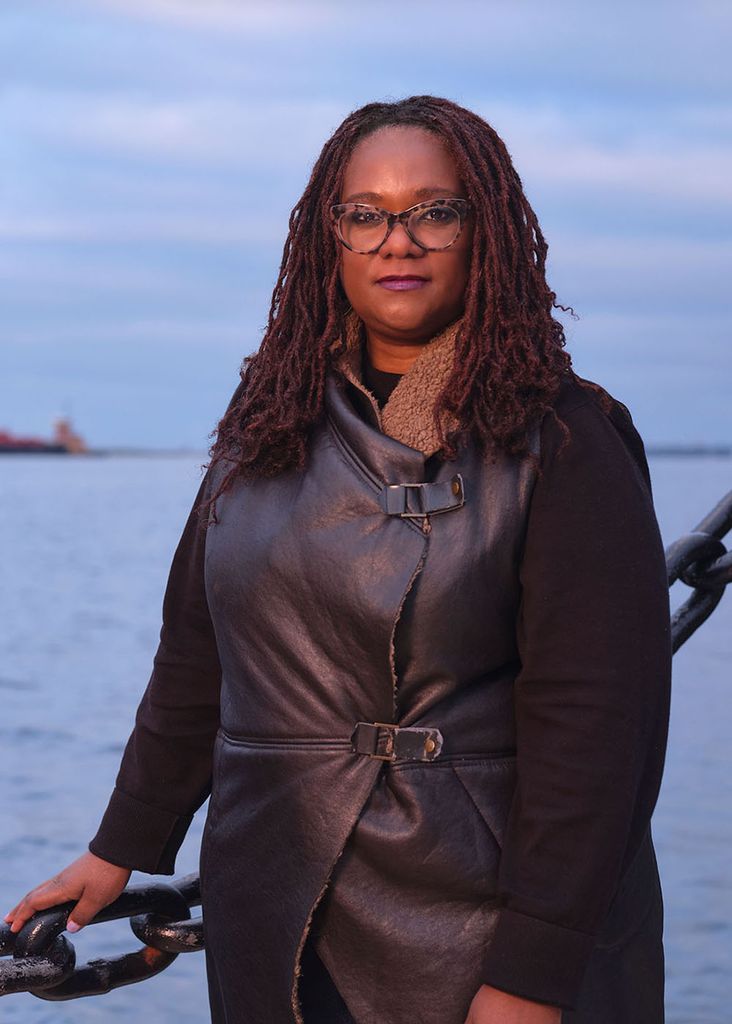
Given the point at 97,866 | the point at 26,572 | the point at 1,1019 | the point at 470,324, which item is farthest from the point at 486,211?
the point at 26,572

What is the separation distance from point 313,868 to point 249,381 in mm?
725

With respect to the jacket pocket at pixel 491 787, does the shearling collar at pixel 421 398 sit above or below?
above

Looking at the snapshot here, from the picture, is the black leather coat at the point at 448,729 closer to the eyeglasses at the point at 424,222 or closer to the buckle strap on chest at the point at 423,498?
the buckle strap on chest at the point at 423,498

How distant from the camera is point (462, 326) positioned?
2.16m

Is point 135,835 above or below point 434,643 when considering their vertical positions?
below

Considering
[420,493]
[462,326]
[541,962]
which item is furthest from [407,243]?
[541,962]

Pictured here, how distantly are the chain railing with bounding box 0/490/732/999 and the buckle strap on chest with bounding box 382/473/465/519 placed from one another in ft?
1.66

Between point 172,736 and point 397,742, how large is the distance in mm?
497

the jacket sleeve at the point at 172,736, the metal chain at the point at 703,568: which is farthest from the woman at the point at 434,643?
the metal chain at the point at 703,568

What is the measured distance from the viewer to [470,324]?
84.2 inches

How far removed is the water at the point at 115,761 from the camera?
8.89 m

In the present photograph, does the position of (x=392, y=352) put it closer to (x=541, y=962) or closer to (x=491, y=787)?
(x=491, y=787)

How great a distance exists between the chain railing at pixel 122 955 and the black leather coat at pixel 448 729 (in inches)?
8.3

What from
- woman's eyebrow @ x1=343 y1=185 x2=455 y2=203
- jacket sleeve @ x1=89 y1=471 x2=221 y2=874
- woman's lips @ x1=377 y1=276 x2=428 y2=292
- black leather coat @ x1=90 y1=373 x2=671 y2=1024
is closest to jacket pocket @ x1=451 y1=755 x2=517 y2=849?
black leather coat @ x1=90 y1=373 x2=671 y2=1024
